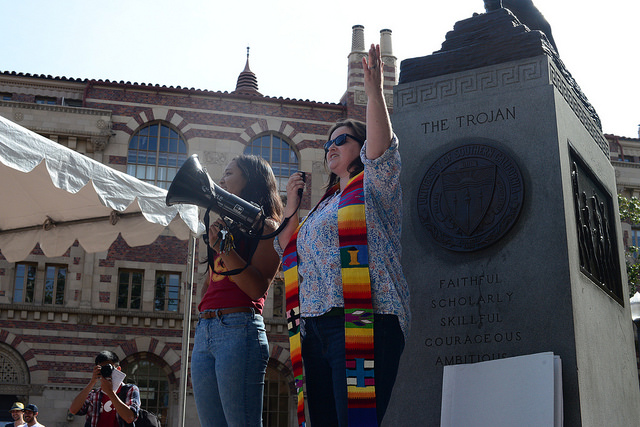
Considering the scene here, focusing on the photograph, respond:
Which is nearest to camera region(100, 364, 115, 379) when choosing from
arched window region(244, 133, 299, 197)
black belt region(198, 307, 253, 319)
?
black belt region(198, 307, 253, 319)

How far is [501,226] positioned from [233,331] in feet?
5.51

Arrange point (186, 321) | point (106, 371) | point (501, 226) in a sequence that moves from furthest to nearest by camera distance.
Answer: point (186, 321)
point (106, 371)
point (501, 226)

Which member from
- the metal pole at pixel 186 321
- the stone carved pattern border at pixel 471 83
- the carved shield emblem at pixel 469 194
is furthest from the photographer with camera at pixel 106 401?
the metal pole at pixel 186 321

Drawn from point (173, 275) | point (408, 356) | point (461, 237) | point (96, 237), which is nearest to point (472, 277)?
point (461, 237)

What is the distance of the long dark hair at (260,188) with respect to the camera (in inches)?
138

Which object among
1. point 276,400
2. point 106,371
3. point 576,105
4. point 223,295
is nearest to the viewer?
point 223,295

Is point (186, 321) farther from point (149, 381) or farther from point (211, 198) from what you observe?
point (149, 381)

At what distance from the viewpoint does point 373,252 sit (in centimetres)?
293

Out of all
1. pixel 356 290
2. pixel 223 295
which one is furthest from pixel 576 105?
pixel 223 295

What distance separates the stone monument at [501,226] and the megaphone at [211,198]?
1314 mm

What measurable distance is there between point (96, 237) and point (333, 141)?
14.8 feet

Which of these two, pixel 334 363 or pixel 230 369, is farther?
pixel 230 369

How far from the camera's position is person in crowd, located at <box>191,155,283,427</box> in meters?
3.01

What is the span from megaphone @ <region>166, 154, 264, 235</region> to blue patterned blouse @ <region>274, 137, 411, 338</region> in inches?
10.7
